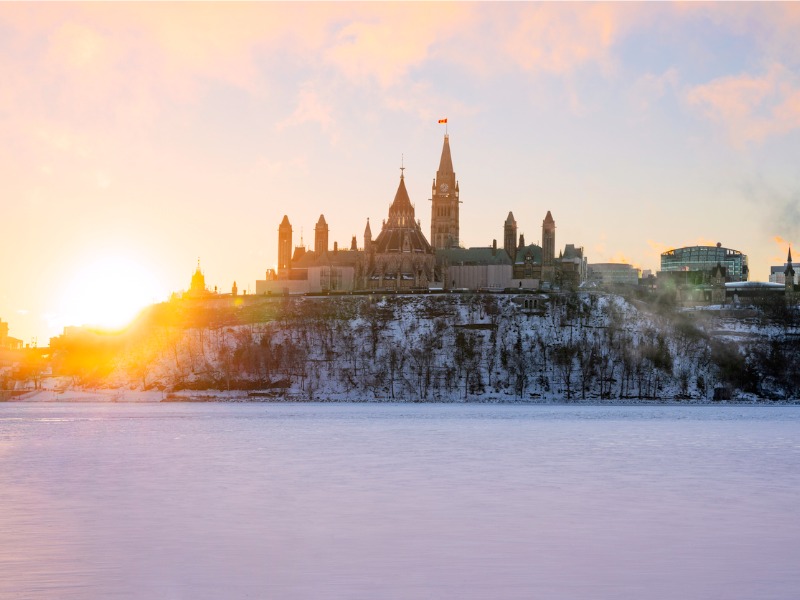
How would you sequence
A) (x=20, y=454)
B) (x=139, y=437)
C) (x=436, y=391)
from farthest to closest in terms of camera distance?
(x=436, y=391), (x=139, y=437), (x=20, y=454)

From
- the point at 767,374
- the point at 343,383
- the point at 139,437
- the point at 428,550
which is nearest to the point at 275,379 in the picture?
the point at 343,383

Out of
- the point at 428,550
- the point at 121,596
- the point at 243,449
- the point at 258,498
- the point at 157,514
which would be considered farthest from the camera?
the point at 243,449

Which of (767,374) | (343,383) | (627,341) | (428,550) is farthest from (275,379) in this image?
(428,550)

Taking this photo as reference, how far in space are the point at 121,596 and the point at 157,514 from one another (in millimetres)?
13829

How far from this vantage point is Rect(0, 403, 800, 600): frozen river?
29.8 m

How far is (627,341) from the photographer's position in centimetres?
19650

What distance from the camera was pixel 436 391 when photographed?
18650 cm

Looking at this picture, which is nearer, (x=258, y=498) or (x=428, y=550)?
(x=428, y=550)

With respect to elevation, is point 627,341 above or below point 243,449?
above

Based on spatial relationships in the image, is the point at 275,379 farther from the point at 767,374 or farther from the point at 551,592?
the point at 551,592

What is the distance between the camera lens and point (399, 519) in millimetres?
40656

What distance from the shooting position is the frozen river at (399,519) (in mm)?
29750

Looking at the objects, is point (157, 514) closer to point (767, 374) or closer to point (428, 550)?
point (428, 550)

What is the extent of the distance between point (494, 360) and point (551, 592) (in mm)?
167899
